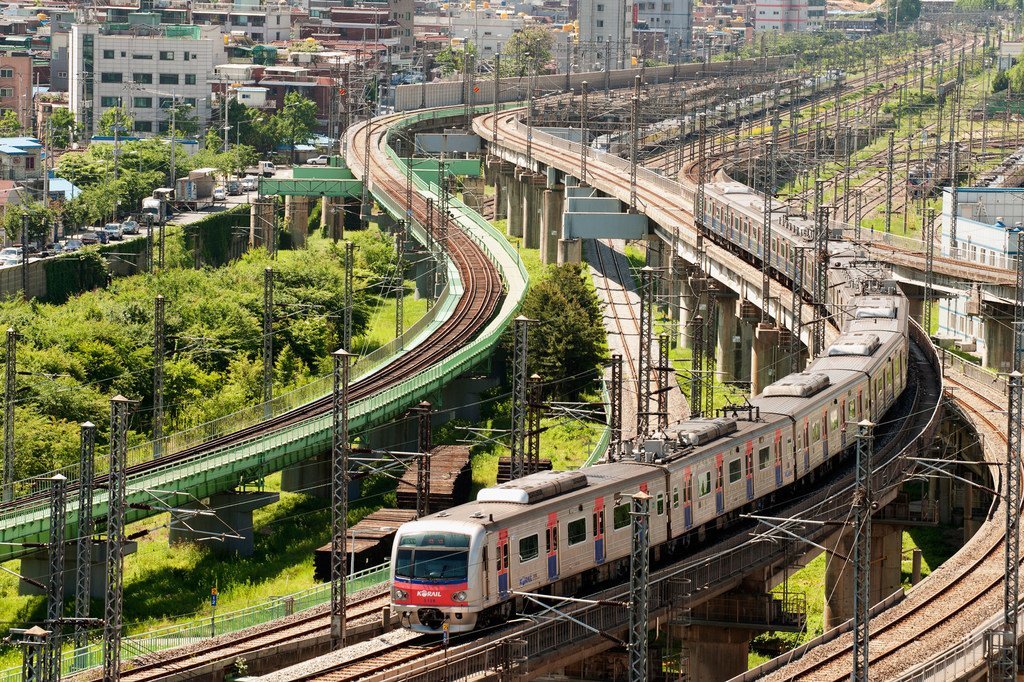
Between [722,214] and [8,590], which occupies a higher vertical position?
[722,214]

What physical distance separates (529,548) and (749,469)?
8.19m

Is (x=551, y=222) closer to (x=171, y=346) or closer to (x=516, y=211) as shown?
(x=516, y=211)

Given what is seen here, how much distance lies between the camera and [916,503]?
58031mm

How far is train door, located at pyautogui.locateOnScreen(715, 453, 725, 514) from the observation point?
39.8 m

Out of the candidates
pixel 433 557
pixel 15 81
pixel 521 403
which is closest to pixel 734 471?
pixel 521 403

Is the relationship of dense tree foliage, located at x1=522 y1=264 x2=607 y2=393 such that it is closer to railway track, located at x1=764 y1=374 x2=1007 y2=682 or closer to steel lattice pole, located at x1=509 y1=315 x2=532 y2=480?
steel lattice pole, located at x1=509 y1=315 x2=532 y2=480

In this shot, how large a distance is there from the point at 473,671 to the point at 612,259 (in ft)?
216

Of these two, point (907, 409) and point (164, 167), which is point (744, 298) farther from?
point (164, 167)

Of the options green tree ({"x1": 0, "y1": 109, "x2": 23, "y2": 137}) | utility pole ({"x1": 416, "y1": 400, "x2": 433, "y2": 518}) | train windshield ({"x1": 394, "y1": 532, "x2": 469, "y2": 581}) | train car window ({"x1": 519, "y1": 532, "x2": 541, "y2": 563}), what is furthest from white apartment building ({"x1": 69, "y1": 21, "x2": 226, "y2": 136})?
train windshield ({"x1": 394, "y1": 532, "x2": 469, "y2": 581})

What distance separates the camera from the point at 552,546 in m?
35.2

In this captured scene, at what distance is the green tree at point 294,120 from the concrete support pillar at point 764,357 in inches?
3001

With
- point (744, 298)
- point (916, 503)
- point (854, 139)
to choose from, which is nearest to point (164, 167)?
point (854, 139)

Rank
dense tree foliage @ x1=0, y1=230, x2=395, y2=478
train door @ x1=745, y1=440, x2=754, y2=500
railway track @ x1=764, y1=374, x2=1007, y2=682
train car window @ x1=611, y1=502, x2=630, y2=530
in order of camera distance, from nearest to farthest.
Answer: railway track @ x1=764, y1=374, x2=1007, y2=682
train car window @ x1=611, y1=502, x2=630, y2=530
train door @ x1=745, y1=440, x2=754, y2=500
dense tree foliage @ x1=0, y1=230, x2=395, y2=478

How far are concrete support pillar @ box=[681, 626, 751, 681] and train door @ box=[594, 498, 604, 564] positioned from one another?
552 centimetres
